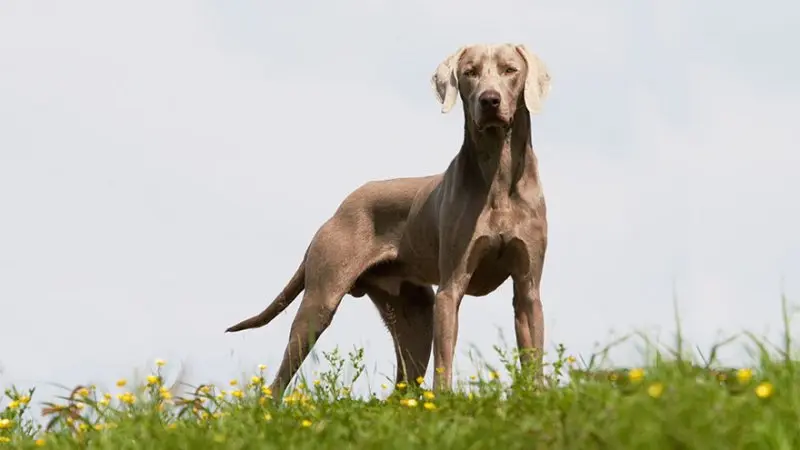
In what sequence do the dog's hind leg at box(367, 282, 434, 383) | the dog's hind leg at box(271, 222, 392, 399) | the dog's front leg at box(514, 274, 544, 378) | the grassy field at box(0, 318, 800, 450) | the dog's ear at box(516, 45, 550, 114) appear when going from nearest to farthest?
the grassy field at box(0, 318, 800, 450) < the dog's ear at box(516, 45, 550, 114) < the dog's front leg at box(514, 274, 544, 378) < the dog's hind leg at box(271, 222, 392, 399) < the dog's hind leg at box(367, 282, 434, 383)

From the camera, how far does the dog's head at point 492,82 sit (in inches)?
292

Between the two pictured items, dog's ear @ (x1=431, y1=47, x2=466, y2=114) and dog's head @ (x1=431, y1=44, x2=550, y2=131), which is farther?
dog's ear @ (x1=431, y1=47, x2=466, y2=114)

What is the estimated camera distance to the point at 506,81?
24.8 ft

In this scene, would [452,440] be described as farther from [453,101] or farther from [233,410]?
[453,101]

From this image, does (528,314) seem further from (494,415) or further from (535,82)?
(494,415)

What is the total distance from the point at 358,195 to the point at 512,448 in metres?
5.38

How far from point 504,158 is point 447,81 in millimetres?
646

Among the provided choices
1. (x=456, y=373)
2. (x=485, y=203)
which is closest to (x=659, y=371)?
(x=456, y=373)

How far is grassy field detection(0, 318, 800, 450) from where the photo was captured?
3783 millimetres

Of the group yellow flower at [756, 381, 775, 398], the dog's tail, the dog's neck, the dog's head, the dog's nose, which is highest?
the dog's head

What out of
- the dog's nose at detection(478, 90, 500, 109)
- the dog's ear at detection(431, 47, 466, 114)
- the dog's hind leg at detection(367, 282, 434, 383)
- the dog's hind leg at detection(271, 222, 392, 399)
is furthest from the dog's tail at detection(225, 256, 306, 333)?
the dog's nose at detection(478, 90, 500, 109)

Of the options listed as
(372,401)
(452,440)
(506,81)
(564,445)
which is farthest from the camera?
(506,81)

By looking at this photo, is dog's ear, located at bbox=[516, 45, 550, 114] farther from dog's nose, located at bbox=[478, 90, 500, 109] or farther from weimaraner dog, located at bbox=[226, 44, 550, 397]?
dog's nose, located at bbox=[478, 90, 500, 109]

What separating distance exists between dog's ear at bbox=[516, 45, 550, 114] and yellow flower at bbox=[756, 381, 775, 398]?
12.0 ft
